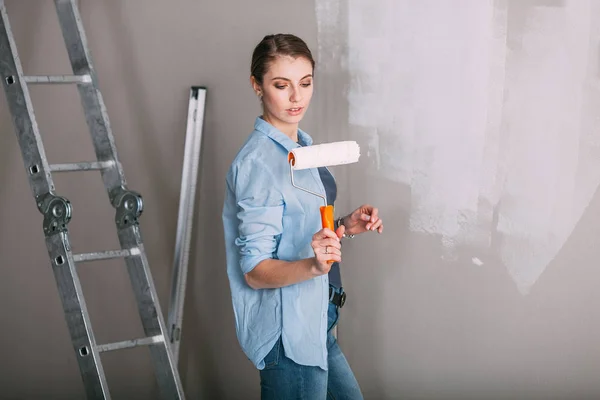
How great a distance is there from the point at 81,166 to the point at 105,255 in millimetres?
280

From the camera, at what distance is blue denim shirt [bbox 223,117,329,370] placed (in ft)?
6.13

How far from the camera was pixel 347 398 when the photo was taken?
7.02 feet

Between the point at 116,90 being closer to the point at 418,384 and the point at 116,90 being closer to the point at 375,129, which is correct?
the point at 375,129

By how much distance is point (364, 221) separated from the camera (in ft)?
6.77

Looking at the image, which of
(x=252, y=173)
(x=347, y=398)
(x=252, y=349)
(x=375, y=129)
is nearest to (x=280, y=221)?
(x=252, y=173)

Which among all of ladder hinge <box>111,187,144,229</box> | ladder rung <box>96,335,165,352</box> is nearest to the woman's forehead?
ladder hinge <box>111,187,144,229</box>

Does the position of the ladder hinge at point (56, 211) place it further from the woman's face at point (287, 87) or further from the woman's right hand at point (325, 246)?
the woman's right hand at point (325, 246)

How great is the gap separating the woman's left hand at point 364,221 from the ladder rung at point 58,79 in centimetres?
A: 96

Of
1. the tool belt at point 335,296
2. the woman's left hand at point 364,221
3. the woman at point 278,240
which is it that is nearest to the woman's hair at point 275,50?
the woman at point 278,240

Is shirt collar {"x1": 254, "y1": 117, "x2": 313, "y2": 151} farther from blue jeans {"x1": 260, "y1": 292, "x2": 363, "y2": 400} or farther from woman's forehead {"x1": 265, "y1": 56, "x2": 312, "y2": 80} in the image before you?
blue jeans {"x1": 260, "y1": 292, "x2": 363, "y2": 400}

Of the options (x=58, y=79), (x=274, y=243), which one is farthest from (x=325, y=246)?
(x=58, y=79)

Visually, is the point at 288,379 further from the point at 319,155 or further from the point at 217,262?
the point at 217,262

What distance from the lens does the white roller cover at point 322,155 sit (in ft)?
5.97

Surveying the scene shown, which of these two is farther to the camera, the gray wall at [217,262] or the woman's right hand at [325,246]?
the gray wall at [217,262]
